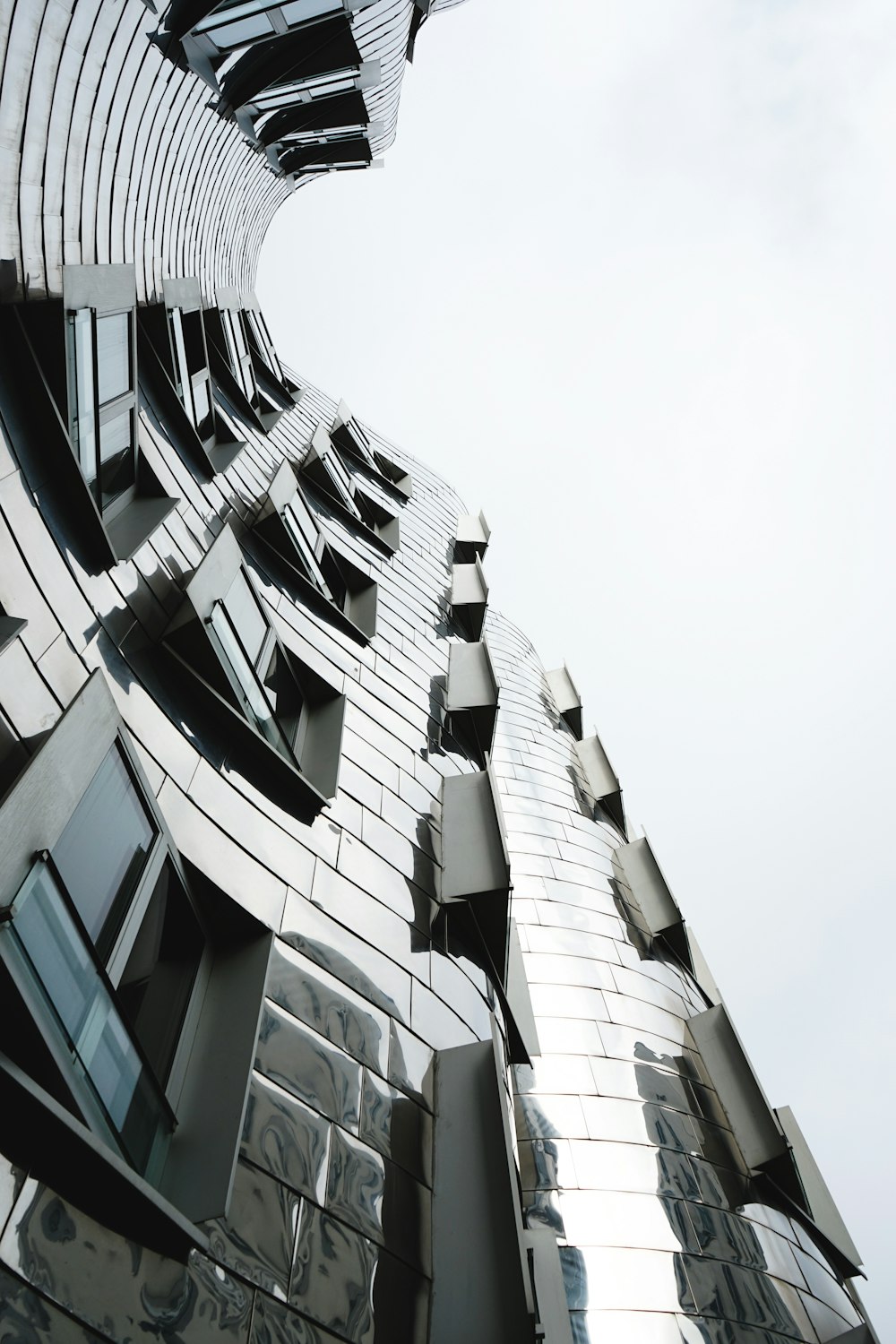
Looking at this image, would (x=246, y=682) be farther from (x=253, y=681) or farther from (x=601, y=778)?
(x=601, y=778)

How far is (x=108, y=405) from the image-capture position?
8.77 m

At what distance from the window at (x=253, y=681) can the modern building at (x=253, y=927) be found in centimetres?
5

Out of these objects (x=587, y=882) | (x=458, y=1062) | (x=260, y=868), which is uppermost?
(x=587, y=882)

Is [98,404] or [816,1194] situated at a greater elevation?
[98,404]

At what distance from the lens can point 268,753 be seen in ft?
27.5

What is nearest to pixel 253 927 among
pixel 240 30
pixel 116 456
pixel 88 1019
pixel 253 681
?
pixel 88 1019

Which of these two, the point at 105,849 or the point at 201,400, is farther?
the point at 201,400

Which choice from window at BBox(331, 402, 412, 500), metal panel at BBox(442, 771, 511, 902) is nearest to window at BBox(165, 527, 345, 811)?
metal panel at BBox(442, 771, 511, 902)

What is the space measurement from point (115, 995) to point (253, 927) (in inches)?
75.0

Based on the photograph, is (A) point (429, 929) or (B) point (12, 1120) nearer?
(B) point (12, 1120)

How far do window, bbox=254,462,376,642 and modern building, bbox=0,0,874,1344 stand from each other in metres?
0.09

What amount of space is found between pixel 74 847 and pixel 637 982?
11.4 m

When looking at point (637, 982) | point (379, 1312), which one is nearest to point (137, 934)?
point (379, 1312)

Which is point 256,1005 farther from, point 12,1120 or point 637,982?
point 637,982
